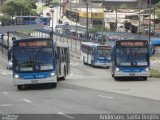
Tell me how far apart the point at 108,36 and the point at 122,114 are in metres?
88.2

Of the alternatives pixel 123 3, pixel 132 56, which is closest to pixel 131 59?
pixel 132 56

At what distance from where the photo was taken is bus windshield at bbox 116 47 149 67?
36.3 meters

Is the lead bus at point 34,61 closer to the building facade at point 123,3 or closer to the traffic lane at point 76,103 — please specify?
the traffic lane at point 76,103

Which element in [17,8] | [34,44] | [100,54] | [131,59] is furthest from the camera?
[17,8]

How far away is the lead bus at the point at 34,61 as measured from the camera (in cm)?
2955

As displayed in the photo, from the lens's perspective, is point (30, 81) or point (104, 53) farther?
point (104, 53)

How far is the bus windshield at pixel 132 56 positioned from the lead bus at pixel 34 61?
7.76 meters

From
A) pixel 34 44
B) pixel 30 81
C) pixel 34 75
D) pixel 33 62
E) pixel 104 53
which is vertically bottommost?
pixel 104 53

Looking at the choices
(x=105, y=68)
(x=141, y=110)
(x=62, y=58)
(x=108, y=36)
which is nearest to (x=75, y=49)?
(x=108, y=36)

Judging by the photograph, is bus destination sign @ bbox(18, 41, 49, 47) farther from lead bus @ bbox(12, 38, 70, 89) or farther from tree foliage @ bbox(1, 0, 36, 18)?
tree foliage @ bbox(1, 0, 36, 18)

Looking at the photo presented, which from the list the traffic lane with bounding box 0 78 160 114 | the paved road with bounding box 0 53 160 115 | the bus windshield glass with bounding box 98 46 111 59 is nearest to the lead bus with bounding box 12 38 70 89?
the paved road with bounding box 0 53 160 115

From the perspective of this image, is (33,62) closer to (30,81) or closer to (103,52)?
(30,81)

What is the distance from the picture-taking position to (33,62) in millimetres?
29484

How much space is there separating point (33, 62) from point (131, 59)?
353 inches
